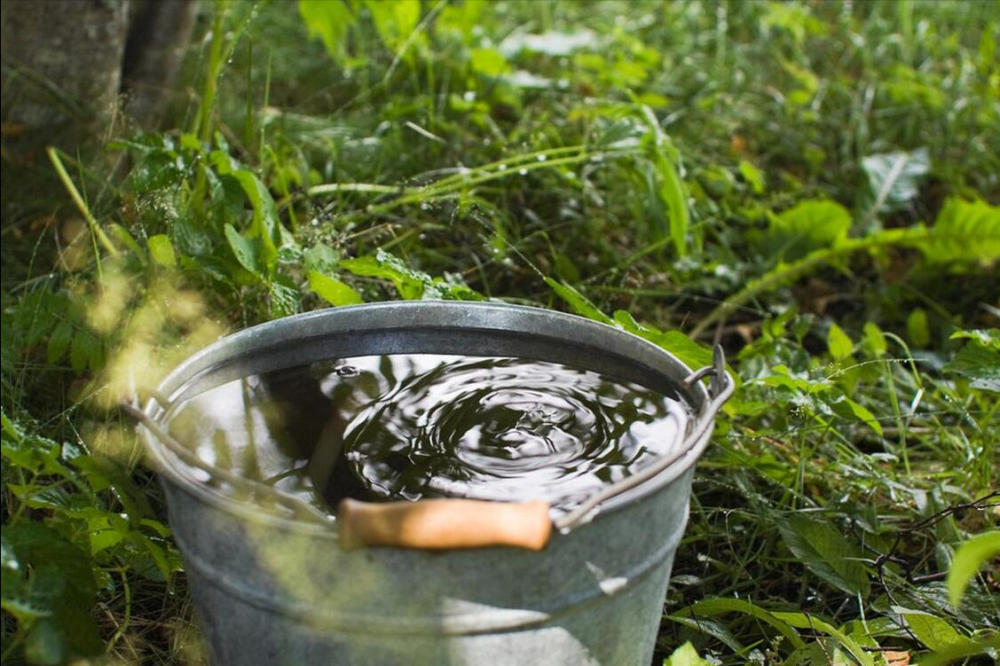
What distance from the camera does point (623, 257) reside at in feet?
9.87

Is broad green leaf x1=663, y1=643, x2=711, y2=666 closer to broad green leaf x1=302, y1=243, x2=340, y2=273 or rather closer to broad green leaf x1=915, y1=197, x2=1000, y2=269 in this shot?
broad green leaf x1=302, y1=243, x2=340, y2=273

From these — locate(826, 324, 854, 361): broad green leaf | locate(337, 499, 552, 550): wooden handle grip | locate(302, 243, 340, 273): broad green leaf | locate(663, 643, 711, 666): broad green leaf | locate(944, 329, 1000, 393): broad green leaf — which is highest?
locate(337, 499, 552, 550): wooden handle grip

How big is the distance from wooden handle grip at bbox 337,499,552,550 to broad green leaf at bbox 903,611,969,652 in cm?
82

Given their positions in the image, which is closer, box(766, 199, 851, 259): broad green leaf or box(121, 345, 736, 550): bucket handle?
box(121, 345, 736, 550): bucket handle

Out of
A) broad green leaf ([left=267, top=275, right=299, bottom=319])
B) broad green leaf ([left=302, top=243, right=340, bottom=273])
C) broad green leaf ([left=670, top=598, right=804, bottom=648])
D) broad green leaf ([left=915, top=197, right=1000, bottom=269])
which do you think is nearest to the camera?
broad green leaf ([left=670, top=598, right=804, bottom=648])

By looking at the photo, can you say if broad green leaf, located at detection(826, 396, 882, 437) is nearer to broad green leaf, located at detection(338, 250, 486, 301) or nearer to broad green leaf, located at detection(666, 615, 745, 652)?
broad green leaf, located at detection(666, 615, 745, 652)

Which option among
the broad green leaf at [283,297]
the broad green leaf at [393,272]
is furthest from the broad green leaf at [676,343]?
the broad green leaf at [283,297]

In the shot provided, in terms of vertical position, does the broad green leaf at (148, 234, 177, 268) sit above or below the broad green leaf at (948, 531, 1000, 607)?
above

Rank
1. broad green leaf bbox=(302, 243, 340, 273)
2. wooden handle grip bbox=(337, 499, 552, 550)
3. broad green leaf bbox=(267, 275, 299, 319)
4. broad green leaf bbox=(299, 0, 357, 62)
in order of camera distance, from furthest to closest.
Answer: broad green leaf bbox=(299, 0, 357, 62) < broad green leaf bbox=(302, 243, 340, 273) < broad green leaf bbox=(267, 275, 299, 319) < wooden handle grip bbox=(337, 499, 552, 550)

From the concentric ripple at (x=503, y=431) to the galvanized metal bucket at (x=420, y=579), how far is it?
0.39 ft

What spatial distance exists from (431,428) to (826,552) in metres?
0.78

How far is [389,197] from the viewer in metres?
2.95

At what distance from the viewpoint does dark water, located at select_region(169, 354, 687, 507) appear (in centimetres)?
153

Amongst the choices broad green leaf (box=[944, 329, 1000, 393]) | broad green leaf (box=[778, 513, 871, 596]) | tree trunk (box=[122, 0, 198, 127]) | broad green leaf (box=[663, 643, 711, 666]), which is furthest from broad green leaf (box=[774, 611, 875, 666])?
tree trunk (box=[122, 0, 198, 127])
